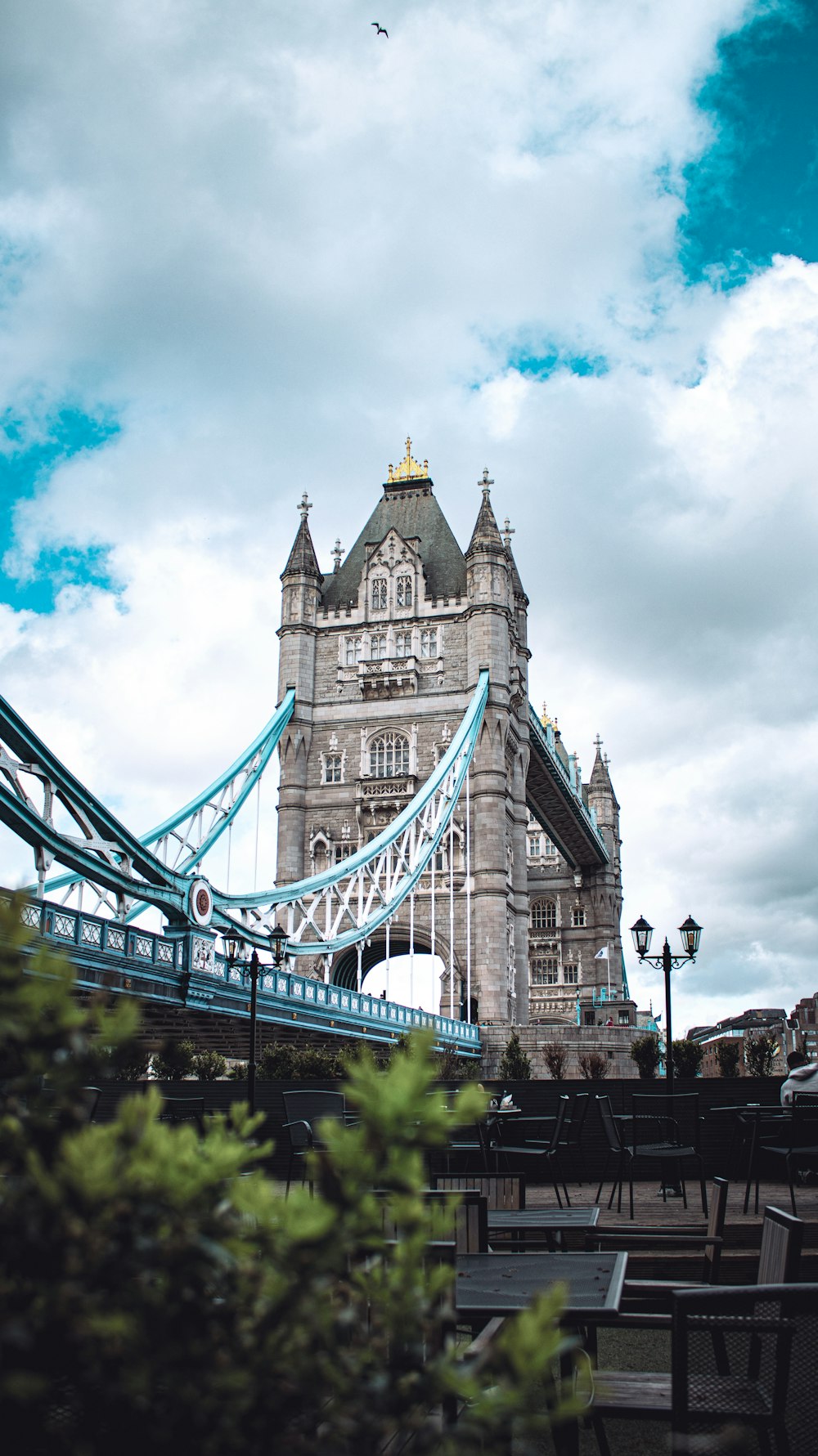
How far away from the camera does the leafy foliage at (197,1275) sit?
123 centimetres

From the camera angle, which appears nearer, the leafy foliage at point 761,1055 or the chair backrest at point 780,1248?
the chair backrest at point 780,1248

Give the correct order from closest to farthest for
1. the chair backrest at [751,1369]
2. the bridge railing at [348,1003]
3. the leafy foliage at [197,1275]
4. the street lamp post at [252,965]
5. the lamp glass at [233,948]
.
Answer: the leafy foliage at [197,1275]
the chair backrest at [751,1369]
the street lamp post at [252,965]
the lamp glass at [233,948]
the bridge railing at [348,1003]

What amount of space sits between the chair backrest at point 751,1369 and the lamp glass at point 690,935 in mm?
10137

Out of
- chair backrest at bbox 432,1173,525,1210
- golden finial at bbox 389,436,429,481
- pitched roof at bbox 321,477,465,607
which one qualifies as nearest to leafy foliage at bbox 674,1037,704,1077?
chair backrest at bbox 432,1173,525,1210

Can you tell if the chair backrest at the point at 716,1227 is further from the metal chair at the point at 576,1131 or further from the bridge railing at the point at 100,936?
the bridge railing at the point at 100,936

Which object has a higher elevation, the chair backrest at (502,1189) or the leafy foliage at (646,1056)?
the chair backrest at (502,1189)

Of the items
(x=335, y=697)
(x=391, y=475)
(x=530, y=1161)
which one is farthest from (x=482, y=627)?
(x=530, y=1161)

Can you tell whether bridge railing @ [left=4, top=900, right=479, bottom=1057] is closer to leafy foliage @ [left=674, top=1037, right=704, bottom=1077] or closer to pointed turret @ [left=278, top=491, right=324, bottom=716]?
leafy foliage @ [left=674, top=1037, right=704, bottom=1077]

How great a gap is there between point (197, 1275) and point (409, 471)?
151ft

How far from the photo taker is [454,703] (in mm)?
38625

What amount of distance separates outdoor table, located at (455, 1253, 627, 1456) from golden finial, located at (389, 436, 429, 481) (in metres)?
42.7

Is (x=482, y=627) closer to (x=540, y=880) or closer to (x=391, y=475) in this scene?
(x=391, y=475)

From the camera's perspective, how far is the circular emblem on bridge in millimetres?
19672

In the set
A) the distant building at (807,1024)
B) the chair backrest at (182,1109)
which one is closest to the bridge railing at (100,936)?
the chair backrest at (182,1109)
